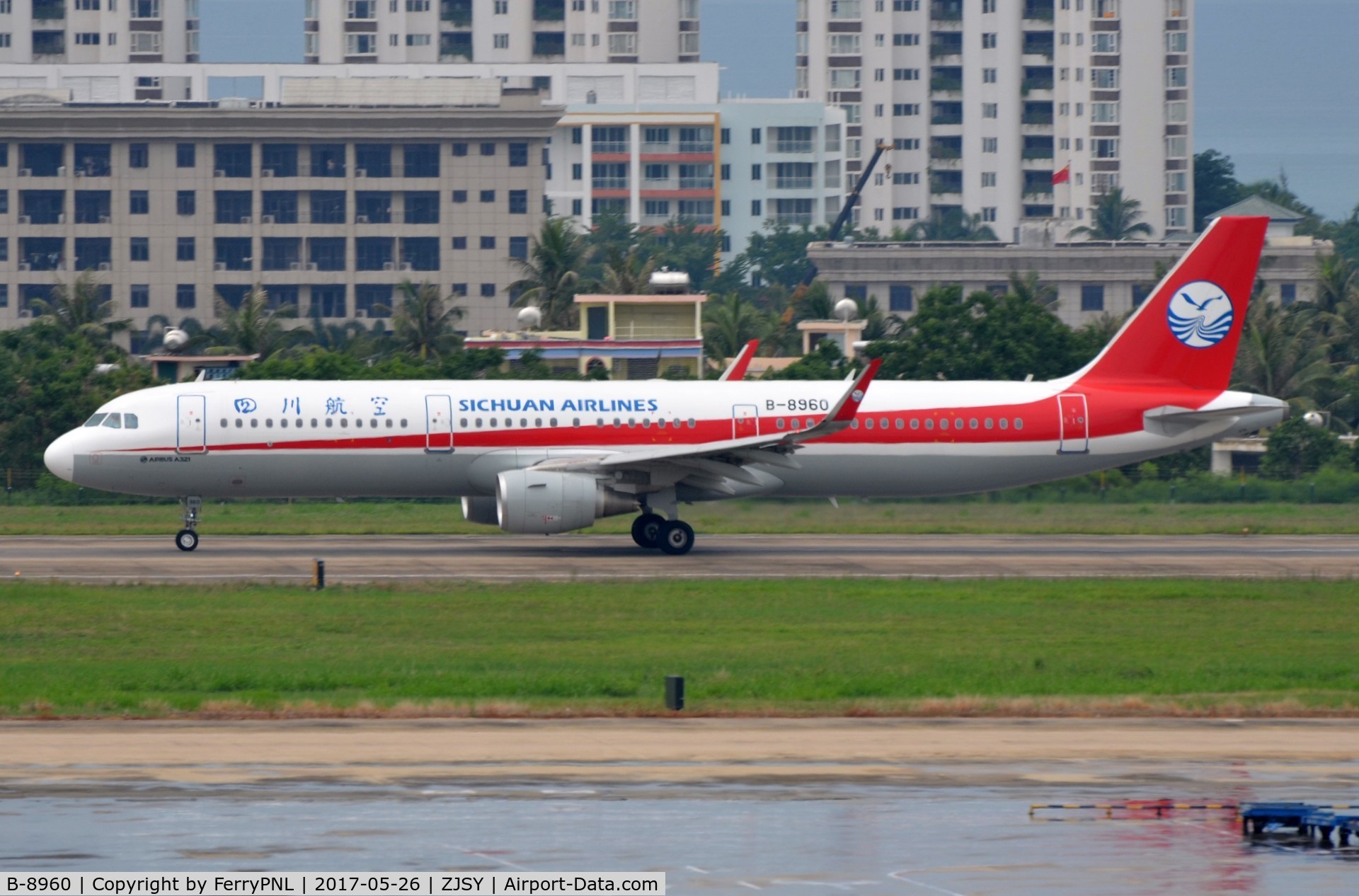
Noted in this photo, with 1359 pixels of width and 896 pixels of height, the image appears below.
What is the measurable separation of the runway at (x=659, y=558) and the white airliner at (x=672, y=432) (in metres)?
1.38

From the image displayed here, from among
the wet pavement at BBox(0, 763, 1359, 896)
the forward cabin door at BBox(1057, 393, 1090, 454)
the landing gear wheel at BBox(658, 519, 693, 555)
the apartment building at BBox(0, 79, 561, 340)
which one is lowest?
the wet pavement at BBox(0, 763, 1359, 896)

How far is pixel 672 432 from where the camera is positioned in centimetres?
4288

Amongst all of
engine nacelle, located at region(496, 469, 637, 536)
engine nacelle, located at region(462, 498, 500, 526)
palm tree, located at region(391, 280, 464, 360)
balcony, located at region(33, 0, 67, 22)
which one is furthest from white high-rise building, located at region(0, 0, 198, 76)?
engine nacelle, located at region(496, 469, 637, 536)

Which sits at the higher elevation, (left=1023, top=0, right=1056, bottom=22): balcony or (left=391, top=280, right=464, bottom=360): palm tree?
(left=1023, top=0, right=1056, bottom=22): balcony

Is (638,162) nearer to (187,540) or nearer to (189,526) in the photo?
(189,526)

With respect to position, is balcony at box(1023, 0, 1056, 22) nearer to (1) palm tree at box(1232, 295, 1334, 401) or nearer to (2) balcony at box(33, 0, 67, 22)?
(2) balcony at box(33, 0, 67, 22)

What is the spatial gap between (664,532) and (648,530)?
477mm

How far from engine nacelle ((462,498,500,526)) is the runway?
0.81 m

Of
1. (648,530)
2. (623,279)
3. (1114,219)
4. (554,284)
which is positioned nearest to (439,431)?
(648,530)

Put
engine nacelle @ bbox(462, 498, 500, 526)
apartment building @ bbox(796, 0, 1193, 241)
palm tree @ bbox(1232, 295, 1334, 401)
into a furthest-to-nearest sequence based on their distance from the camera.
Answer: apartment building @ bbox(796, 0, 1193, 241), palm tree @ bbox(1232, 295, 1334, 401), engine nacelle @ bbox(462, 498, 500, 526)

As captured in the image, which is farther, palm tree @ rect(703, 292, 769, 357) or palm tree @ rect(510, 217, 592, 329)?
palm tree @ rect(510, 217, 592, 329)

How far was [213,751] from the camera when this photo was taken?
2000cm
